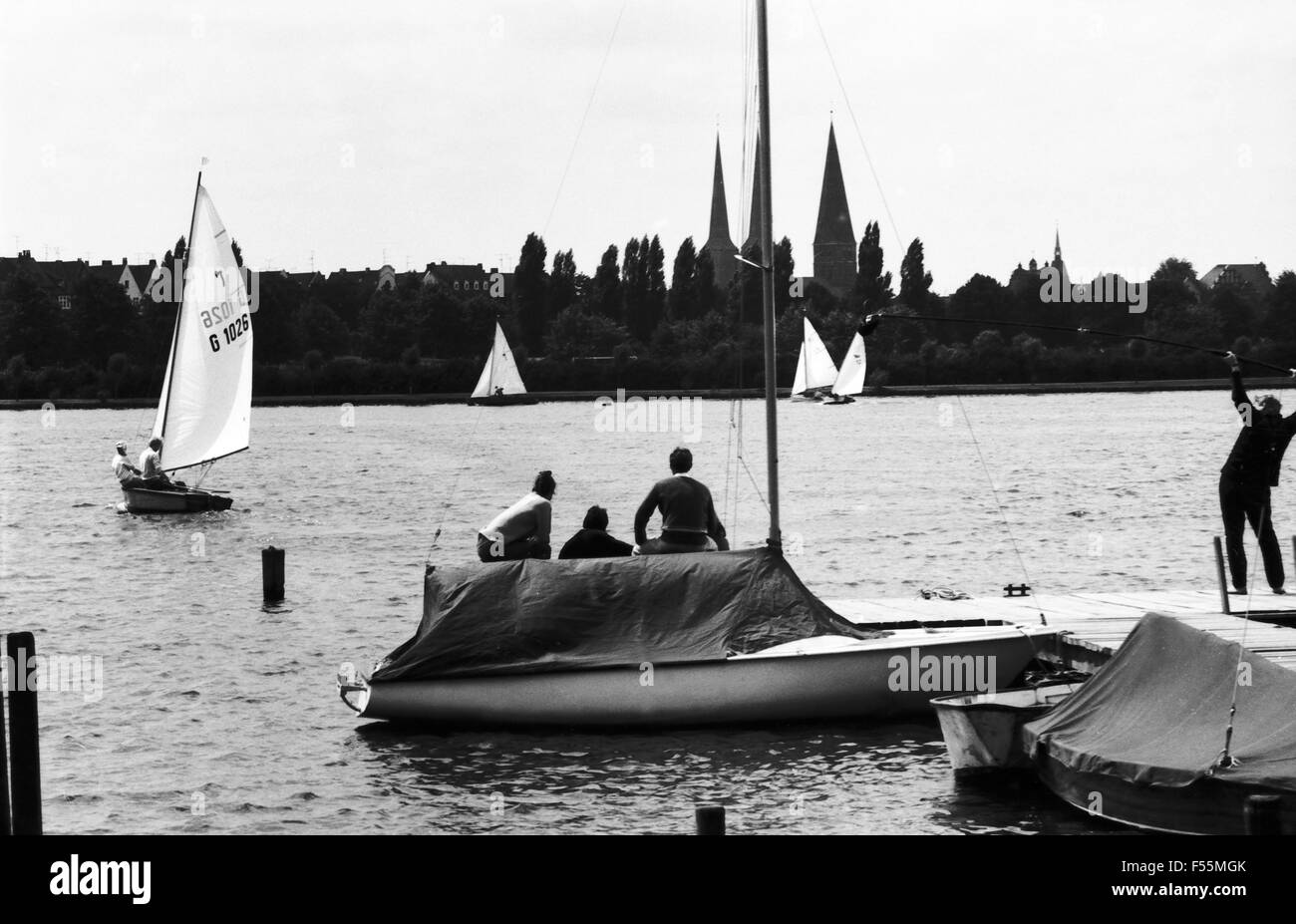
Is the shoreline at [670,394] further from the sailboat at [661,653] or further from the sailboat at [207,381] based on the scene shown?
the sailboat at [661,653]

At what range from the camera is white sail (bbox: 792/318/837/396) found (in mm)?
119375

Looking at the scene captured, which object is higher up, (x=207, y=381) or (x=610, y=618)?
(x=207, y=381)

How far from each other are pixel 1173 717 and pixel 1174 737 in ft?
0.76

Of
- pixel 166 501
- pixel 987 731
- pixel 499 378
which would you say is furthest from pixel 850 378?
pixel 987 731

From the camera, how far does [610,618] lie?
637 inches

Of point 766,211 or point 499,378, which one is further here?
point 499,378

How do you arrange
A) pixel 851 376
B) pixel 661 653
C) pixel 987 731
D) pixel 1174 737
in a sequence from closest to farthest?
1. pixel 1174 737
2. pixel 987 731
3. pixel 661 653
4. pixel 851 376

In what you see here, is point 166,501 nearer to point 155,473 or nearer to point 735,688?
point 155,473

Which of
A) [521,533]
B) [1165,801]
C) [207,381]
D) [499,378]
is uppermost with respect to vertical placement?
[499,378]

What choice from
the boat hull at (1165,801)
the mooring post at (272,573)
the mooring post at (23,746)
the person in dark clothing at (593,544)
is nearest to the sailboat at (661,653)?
the person in dark clothing at (593,544)

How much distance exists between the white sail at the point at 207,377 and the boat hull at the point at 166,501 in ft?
4.45

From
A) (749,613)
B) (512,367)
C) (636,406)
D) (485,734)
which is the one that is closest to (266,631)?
(485,734)

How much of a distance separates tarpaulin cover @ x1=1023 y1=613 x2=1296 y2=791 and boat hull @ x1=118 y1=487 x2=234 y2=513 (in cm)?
3375
